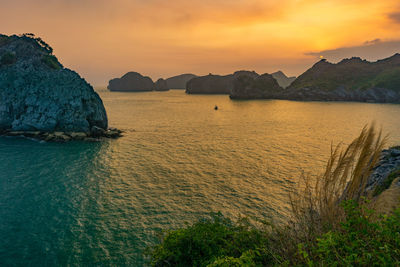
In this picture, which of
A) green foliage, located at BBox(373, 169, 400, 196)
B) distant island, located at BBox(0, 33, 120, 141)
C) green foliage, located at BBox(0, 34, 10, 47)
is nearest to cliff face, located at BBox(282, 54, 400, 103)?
distant island, located at BBox(0, 33, 120, 141)

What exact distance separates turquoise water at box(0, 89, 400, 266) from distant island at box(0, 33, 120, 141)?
224 inches

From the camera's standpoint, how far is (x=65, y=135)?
46812 millimetres

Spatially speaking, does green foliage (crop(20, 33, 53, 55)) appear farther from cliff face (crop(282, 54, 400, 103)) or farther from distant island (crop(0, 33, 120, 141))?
cliff face (crop(282, 54, 400, 103))

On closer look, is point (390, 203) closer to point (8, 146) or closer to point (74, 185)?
point (74, 185)

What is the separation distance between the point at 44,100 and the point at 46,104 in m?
1.23

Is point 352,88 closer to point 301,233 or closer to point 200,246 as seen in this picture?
point 301,233

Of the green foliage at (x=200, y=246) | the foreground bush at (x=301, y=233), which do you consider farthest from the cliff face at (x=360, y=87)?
the green foliage at (x=200, y=246)

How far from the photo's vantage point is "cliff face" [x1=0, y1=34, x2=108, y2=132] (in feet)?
164

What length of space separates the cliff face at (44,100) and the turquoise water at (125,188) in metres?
7.14

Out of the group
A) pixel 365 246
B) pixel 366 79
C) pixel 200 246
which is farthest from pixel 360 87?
pixel 200 246

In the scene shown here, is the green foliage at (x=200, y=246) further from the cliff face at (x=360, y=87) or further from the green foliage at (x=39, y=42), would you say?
the cliff face at (x=360, y=87)

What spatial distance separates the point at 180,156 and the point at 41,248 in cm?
2337

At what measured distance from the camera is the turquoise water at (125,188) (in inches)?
647

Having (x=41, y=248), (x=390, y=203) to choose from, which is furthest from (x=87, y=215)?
(x=390, y=203)
